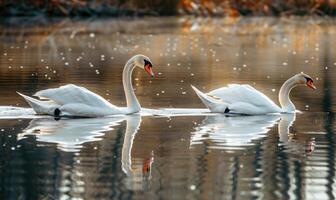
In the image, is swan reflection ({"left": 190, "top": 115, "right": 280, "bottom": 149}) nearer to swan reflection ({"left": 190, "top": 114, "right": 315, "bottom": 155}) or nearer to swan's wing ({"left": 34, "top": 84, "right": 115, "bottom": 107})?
swan reflection ({"left": 190, "top": 114, "right": 315, "bottom": 155})

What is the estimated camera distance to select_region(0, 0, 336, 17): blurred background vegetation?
63.8m

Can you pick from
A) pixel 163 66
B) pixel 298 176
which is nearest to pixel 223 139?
pixel 298 176

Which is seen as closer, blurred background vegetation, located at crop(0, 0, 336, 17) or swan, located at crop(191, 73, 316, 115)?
swan, located at crop(191, 73, 316, 115)

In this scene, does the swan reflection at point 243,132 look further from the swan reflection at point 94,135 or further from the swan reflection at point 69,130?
the swan reflection at point 69,130

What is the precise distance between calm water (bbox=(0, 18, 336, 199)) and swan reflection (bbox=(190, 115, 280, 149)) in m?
0.01

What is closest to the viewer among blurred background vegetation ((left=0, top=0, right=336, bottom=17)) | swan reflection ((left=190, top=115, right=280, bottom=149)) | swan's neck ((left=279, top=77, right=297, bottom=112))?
swan reflection ((left=190, top=115, right=280, bottom=149))

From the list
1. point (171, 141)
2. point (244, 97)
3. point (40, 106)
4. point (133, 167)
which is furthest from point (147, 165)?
point (244, 97)

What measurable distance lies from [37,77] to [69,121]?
7.92 metres

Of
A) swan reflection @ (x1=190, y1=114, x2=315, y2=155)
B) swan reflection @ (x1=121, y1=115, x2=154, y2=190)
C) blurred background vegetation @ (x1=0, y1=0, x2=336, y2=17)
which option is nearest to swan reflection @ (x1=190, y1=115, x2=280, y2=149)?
swan reflection @ (x1=190, y1=114, x2=315, y2=155)

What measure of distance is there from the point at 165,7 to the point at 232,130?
2144 inches

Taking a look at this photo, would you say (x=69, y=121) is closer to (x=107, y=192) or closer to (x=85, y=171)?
(x=85, y=171)

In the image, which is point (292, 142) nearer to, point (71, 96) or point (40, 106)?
point (71, 96)

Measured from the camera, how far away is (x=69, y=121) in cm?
1487

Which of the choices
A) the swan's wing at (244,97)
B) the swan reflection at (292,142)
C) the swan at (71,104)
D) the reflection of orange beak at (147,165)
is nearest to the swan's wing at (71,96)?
the swan at (71,104)
